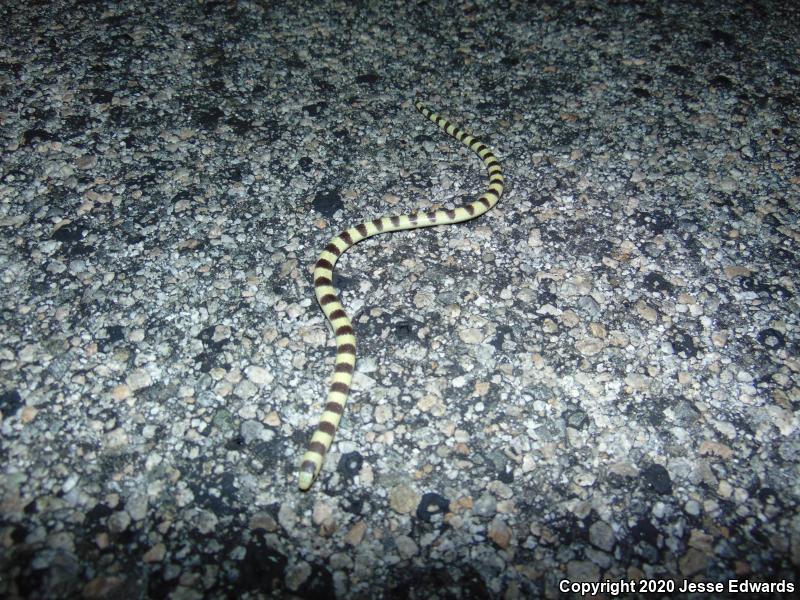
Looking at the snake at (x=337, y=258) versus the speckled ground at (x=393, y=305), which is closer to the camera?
the speckled ground at (x=393, y=305)

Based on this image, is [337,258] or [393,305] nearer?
[393,305]

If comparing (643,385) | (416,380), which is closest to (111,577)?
(416,380)

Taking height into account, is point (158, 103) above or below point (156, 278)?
above

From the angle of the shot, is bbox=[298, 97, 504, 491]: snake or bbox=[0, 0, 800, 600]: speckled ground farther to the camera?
bbox=[298, 97, 504, 491]: snake

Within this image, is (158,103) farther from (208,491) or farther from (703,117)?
(703,117)
